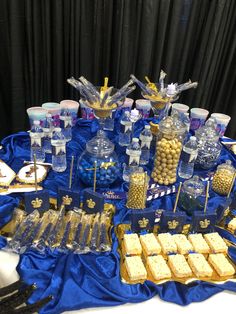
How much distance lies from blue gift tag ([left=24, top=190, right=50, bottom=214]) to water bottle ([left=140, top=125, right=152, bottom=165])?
654mm

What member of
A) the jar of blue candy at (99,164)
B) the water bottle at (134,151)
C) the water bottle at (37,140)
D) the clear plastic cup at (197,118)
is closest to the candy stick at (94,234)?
the jar of blue candy at (99,164)

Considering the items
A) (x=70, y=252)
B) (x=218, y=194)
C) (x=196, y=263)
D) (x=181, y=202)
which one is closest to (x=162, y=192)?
(x=181, y=202)

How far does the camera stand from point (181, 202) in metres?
1.31

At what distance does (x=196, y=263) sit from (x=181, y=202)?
1.15 feet

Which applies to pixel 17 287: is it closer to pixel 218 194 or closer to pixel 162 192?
pixel 162 192

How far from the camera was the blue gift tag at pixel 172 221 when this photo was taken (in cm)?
110

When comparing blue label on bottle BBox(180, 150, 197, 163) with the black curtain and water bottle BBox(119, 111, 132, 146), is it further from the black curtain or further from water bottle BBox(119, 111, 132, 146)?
the black curtain

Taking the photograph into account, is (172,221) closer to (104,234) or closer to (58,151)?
(104,234)

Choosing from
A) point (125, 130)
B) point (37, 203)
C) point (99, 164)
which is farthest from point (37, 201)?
point (125, 130)

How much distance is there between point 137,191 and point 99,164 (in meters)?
0.22

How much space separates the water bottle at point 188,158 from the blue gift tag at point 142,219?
46 centimetres

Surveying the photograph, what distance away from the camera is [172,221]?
110 centimetres

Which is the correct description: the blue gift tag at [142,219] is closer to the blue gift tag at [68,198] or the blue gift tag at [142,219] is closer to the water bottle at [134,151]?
the blue gift tag at [68,198]

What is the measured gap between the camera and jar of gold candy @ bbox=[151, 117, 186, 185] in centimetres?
139
